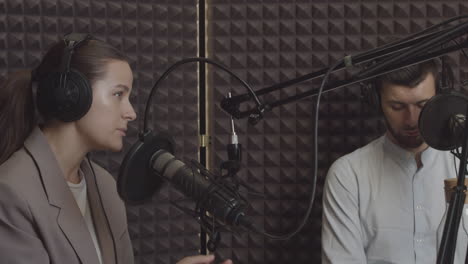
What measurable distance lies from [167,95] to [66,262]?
2.65 ft

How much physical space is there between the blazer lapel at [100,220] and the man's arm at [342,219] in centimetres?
69

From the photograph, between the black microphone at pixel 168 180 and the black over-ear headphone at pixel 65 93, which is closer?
the black microphone at pixel 168 180

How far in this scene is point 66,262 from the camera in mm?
1305

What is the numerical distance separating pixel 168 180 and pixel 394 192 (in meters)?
1.02

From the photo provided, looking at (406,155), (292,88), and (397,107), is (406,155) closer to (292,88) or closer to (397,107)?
(397,107)

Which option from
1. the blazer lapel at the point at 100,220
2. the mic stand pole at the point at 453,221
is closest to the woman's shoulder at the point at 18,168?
the blazer lapel at the point at 100,220

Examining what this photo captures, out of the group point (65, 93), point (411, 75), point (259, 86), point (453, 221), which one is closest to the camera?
point (453, 221)

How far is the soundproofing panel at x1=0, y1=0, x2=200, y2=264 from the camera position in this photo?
181cm

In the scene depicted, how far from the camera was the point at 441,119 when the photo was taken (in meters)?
1.10

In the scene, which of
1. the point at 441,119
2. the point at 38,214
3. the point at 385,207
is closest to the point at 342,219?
the point at 385,207

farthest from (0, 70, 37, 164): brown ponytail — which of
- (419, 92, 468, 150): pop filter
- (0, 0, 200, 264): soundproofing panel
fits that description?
(419, 92, 468, 150): pop filter

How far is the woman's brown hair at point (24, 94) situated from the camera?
4.47 feet

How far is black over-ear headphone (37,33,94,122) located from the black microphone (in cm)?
26

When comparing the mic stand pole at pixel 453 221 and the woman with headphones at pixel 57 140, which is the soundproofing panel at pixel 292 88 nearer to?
the woman with headphones at pixel 57 140
